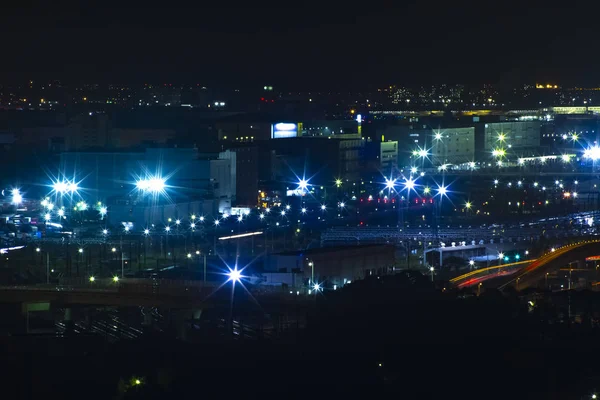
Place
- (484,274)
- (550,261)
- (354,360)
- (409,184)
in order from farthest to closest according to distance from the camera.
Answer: (409,184)
(550,261)
(484,274)
(354,360)

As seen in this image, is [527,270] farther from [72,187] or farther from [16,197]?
[16,197]

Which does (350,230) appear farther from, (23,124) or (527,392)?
(23,124)

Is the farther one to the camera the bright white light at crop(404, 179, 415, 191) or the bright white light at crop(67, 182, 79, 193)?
the bright white light at crop(404, 179, 415, 191)

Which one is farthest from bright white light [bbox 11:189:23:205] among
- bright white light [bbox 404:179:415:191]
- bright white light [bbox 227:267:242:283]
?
bright white light [bbox 227:267:242:283]

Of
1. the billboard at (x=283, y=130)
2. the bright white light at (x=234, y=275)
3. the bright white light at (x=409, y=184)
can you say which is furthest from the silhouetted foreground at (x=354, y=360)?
the billboard at (x=283, y=130)

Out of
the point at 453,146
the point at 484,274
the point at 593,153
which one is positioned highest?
the point at 453,146

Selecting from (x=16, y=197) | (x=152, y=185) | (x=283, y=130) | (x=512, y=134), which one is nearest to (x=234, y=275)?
(x=152, y=185)

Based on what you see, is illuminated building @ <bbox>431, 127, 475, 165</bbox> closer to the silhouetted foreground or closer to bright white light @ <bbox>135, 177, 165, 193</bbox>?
bright white light @ <bbox>135, 177, 165, 193</bbox>

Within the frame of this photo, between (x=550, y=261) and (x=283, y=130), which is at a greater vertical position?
(x=283, y=130)
